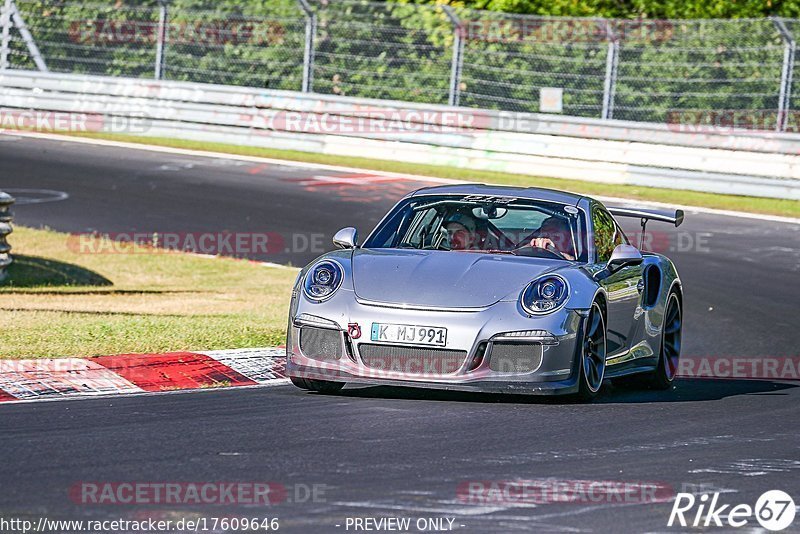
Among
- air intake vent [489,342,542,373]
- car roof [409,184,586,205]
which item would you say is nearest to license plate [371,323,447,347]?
air intake vent [489,342,542,373]

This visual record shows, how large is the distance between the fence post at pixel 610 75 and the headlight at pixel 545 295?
44.6 ft

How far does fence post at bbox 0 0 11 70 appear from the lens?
81.3 ft

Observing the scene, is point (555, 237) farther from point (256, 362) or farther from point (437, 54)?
point (437, 54)

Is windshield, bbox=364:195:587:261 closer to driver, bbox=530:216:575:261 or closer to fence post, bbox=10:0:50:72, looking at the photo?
driver, bbox=530:216:575:261

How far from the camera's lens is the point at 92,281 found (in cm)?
1369

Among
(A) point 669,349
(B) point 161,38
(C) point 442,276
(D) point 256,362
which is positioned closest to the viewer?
(C) point 442,276

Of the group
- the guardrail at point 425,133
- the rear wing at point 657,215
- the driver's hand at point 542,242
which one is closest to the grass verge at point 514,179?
the guardrail at point 425,133

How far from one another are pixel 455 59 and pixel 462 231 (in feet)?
44.8

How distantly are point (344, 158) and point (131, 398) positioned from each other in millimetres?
15366

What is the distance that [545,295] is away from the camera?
7582 millimetres

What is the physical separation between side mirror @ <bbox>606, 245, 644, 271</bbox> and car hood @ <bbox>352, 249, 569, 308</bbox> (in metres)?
0.43

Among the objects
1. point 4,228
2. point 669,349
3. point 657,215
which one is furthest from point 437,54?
point 669,349

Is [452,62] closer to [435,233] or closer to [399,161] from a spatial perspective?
[399,161]

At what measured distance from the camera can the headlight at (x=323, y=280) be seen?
7.73m
